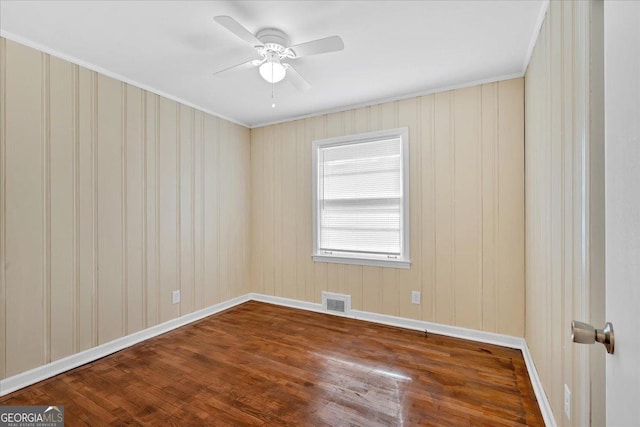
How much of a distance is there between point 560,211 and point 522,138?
1.51m

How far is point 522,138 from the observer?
2711 mm

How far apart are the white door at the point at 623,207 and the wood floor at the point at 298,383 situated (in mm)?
1532

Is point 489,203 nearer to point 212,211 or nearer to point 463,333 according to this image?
point 463,333

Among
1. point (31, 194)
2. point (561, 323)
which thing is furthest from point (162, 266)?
point (561, 323)

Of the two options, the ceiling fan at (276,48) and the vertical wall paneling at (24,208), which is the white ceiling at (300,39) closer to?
the ceiling fan at (276,48)

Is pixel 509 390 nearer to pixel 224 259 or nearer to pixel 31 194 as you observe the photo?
pixel 224 259

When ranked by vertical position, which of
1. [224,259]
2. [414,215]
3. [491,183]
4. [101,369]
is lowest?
[101,369]

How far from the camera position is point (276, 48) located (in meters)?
2.15

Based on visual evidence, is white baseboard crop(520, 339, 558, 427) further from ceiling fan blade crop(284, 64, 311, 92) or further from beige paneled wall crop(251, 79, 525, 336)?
ceiling fan blade crop(284, 64, 311, 92)

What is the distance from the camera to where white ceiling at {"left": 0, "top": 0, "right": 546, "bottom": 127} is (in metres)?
1.88

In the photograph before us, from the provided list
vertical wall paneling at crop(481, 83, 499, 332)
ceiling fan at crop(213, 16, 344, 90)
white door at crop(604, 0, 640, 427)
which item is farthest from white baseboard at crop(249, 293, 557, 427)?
ceiling fan at crop(213, 16, 344, 90)

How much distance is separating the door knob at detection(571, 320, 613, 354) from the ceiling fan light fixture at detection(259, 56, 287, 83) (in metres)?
2.24

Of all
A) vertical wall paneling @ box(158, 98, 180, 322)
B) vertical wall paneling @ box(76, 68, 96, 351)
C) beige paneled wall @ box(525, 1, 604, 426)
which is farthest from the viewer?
vertical wall paneling @ box(158, 98, 180, 322)

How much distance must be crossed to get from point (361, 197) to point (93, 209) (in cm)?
262
